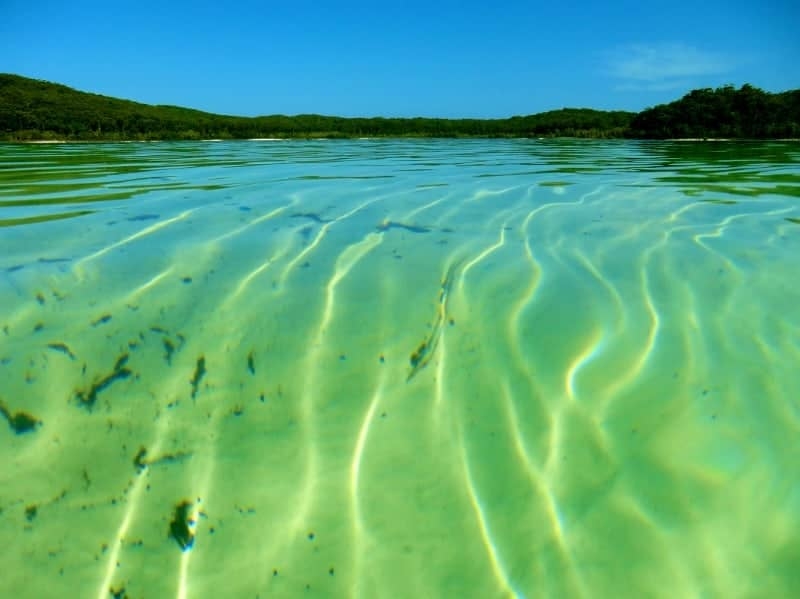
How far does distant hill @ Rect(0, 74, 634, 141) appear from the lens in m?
26.5

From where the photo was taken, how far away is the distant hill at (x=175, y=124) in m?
26.5

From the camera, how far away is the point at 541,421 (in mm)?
1157

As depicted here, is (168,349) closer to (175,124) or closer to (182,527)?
(182,527)

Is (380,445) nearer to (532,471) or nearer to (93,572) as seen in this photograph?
(532,471)

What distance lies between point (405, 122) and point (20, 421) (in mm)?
42180

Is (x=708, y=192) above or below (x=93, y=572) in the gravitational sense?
above

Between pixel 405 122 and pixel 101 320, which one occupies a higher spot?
pixel 405 122

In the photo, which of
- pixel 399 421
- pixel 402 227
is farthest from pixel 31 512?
pixel 402 227

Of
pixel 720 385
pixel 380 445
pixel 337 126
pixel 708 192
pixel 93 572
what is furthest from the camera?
pixel 337 126

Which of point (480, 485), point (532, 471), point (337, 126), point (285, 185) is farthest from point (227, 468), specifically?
point (337, 126)

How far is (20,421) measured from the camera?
1115 millimetres

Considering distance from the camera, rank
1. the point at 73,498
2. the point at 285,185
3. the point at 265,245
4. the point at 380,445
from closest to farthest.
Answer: the point at 73,498 → the point at 380,445 → the point at 265,245 → the point at 285,185

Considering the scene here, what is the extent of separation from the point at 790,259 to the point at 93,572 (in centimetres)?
255

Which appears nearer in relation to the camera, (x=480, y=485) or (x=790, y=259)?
(x=480, y=485)
